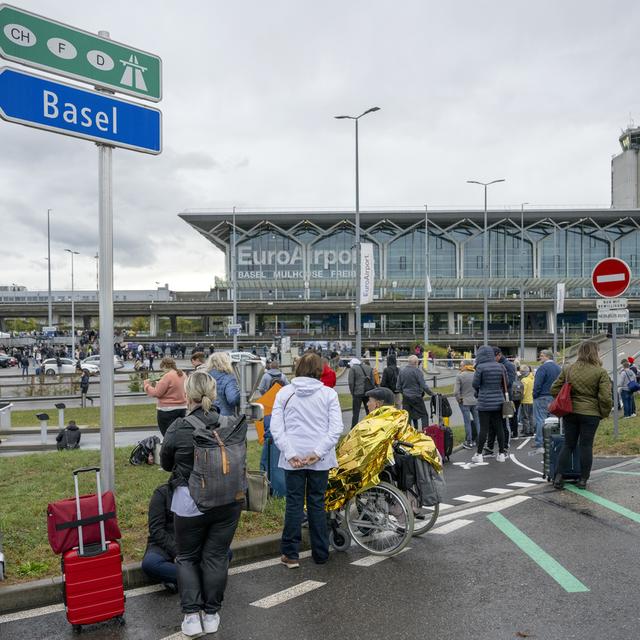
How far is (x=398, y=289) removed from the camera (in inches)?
3629

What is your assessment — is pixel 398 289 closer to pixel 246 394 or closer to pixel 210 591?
pixel 246 394

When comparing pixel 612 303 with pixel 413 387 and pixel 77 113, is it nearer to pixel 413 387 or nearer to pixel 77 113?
pixel 413 387

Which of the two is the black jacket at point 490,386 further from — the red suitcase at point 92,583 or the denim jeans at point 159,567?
the red suitcase at point 92,583

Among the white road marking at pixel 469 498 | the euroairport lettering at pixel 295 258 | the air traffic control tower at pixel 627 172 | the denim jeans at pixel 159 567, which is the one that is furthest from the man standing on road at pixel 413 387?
the air traffic control tower at pixel 627 172

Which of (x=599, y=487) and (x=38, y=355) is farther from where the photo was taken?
(x=38, y=355)

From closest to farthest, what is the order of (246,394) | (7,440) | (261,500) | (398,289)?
1. (261,500)
2. (246,394)
3. (7,440)
4. (398,289)

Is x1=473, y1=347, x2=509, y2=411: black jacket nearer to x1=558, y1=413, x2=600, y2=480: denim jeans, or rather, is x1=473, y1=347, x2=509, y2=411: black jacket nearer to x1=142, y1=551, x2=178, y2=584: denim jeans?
x1=558, y1=413, x2=600, y2=480: denim jeans

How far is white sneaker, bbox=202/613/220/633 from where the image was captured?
4105 millimetres

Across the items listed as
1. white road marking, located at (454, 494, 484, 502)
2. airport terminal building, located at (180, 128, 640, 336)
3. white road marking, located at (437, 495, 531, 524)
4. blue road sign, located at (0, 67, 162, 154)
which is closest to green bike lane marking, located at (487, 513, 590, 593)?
white road marking, located at (437, 495, 531, 524)

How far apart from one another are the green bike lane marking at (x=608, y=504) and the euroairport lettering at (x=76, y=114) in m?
5.98

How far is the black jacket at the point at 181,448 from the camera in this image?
4125 mm

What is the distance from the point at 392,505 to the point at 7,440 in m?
15.0

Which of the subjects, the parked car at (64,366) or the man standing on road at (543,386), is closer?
the man standing on road at (543,386)

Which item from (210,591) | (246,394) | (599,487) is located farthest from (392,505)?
(246,394)
